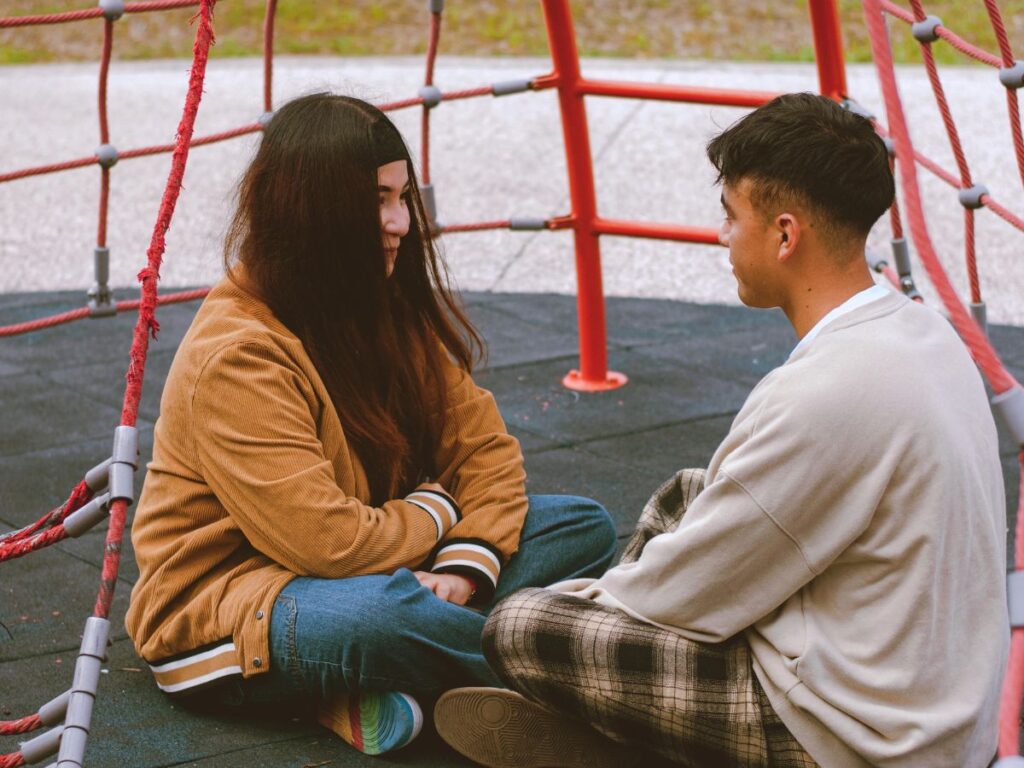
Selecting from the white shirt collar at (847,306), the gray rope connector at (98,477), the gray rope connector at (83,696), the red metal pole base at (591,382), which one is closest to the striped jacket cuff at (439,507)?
the gray rope connector at (98,477)

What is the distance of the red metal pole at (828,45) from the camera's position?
2.96 m

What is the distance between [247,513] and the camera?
181 cm

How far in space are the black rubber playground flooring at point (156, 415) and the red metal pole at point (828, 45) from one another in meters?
0.82

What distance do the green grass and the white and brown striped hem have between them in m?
7.05

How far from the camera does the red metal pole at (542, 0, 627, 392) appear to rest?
327cm

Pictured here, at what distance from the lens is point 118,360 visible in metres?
4.01

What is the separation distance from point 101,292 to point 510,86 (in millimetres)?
1031

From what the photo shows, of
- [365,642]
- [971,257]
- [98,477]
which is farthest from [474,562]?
[971,257]

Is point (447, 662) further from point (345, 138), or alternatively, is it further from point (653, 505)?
point (345, 138)

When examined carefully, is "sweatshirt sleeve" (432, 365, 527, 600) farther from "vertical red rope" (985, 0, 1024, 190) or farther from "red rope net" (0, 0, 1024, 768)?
"vertical red rope" (985, 0, 1024, 190)

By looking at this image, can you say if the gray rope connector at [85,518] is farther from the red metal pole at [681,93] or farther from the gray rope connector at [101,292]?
the red metal pole at [681,93]

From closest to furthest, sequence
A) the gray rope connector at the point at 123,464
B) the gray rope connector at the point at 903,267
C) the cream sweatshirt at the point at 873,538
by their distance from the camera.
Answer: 1. the cream sweatshirt at the point at 873,538
2. the gray rope connector at the point at 123,464
3. the gray rope connector at the point at 903,267

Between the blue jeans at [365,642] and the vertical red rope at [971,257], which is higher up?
the vertical red rope at [971,257]

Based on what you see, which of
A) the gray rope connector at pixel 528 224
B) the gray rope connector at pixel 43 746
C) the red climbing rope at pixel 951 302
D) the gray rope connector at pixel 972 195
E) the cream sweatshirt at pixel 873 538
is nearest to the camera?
the red climbing rope at pixel 951 302
